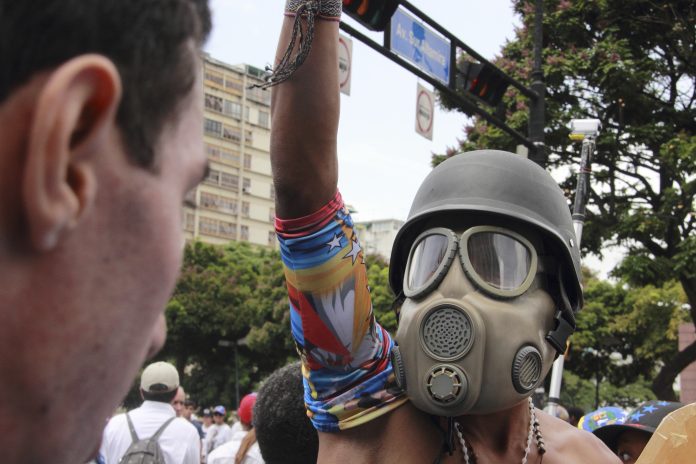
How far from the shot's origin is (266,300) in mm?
35062

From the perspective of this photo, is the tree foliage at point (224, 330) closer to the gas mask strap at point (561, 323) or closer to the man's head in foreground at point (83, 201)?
the gas mask strap at point (561, 323)

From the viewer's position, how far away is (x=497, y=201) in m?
2.22

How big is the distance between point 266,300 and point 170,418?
2985 cm

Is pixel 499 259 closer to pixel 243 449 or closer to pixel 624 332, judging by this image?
pixel 243 449

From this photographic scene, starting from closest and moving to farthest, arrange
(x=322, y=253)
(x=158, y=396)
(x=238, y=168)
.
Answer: (x=322, y=253)
(x=158, y=396)
(x=238, y=168)

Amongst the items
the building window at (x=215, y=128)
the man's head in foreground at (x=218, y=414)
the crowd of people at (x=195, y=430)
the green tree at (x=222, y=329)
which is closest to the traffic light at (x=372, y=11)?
the crowd of people at (x=195, y=430)

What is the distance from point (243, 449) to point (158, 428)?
694 millimetres

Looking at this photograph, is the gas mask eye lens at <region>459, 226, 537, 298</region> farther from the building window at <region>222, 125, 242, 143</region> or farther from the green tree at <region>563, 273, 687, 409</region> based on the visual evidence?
the building window at <region>222, 125, 242, 143</region>

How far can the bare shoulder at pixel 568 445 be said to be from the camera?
236 centimetres

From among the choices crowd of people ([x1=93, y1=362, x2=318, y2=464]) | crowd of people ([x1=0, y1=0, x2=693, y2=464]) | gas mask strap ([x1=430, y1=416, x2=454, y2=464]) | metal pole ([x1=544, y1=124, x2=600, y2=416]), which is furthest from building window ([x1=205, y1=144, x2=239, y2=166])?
gas mask strap ([x1=430, y1=416, x2=454, y2=464])

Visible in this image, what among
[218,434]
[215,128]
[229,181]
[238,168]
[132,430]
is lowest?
[218,434]

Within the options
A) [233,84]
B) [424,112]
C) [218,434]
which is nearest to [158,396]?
[424,112]

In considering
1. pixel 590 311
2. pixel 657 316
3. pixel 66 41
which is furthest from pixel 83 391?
pixel 590 311

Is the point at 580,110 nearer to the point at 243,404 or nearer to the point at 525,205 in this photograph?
the point at 243,404
